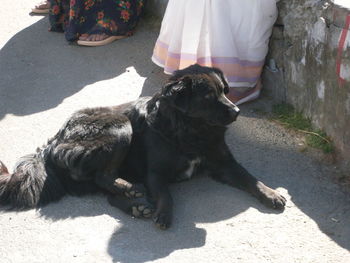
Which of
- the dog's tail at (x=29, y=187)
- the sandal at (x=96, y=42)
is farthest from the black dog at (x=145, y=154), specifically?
the sandal at (x=96, y=42)

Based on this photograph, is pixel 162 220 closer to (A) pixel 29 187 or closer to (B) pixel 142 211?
(B) pixel 142 211

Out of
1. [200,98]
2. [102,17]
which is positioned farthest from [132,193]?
[102,17]

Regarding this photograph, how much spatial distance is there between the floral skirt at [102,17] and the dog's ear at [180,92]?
318 centimetres

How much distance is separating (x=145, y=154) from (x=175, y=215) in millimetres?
582

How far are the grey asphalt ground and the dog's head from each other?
0.61 m

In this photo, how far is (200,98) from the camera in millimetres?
3850

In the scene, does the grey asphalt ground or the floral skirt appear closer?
the grey asphalt ground

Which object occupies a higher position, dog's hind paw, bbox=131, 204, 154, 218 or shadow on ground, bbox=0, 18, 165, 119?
dog's hind paw, bbox=131, 204, 154, 218

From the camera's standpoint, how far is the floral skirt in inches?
264

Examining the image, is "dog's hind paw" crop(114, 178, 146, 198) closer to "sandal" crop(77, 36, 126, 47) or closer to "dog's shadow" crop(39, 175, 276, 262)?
"dog's shadow" crop(39, 175, 276, 262)

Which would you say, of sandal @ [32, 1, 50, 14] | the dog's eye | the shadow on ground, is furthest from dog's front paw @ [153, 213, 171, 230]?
sandal @ [32, 1, 50, 14]

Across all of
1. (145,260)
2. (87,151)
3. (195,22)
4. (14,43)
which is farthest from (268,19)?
(14,43)

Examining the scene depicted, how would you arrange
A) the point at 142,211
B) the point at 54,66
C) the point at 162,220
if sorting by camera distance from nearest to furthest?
the point at 162,220, the point at 142,211, the point at 54,66

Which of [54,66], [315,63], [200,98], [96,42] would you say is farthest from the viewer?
[96,42]
